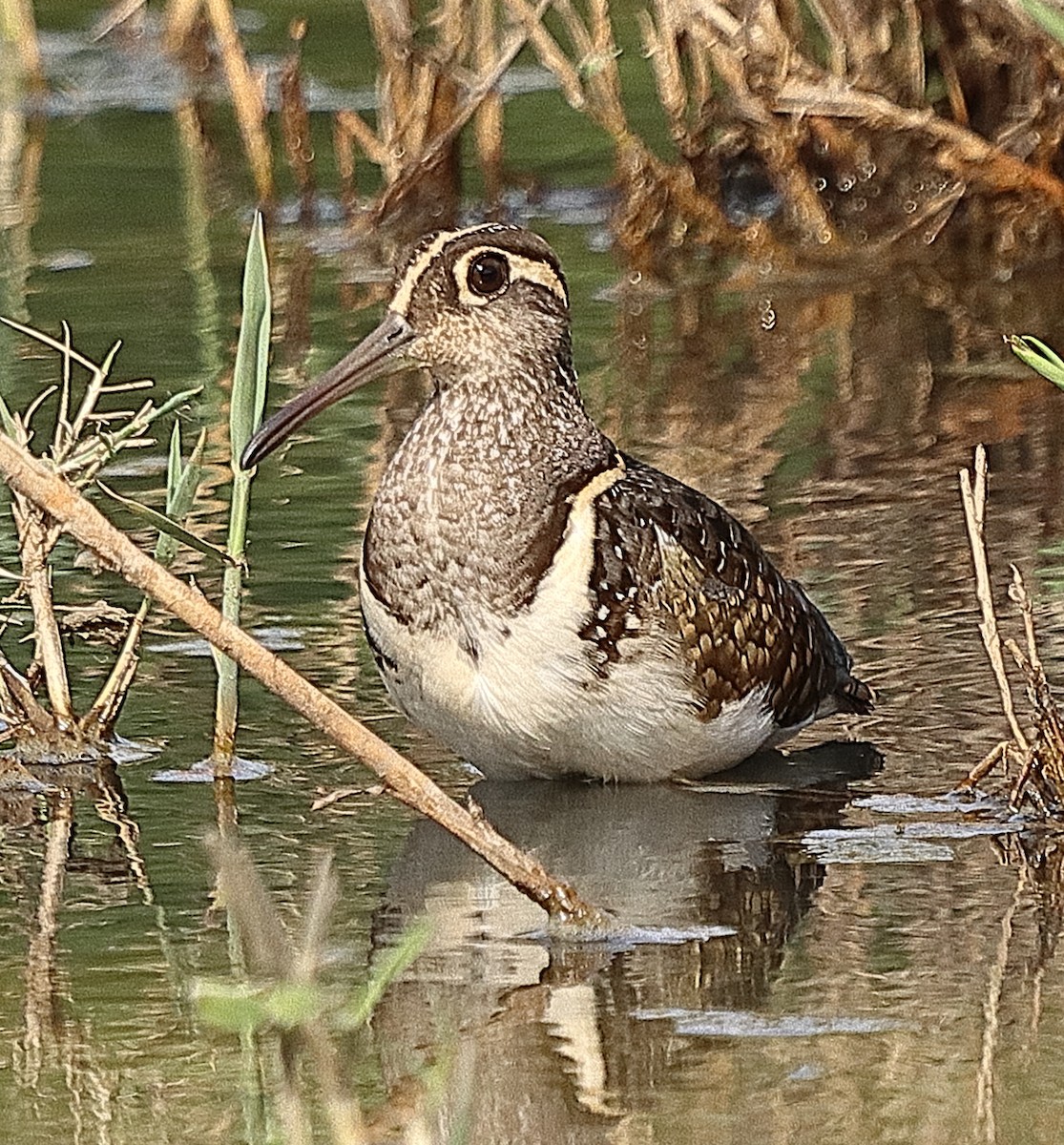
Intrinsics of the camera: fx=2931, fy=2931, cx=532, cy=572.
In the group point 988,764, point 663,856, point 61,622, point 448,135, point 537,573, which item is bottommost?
point 663,856

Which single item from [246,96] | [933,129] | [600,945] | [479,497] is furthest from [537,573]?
[246,96]

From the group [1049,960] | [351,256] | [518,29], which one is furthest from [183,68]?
[1049,960]

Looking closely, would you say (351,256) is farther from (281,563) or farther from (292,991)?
(292,991)

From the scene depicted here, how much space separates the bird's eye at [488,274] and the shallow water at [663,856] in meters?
0.93

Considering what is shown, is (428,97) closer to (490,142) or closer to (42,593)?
(490,142)

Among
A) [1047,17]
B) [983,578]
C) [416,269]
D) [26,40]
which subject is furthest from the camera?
[26,40]

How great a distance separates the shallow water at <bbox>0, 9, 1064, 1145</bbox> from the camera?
403 cm

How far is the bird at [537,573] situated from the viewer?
5.29m

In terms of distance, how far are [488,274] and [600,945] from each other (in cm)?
155

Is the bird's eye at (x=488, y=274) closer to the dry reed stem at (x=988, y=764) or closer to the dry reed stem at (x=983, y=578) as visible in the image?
the dry reed stem at (x=983, y=578)

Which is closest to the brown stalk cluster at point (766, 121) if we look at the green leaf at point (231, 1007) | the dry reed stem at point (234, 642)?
the dry reed stem at point (234, 642)

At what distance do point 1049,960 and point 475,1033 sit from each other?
0.91m

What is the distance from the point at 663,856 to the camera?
5.17 metres

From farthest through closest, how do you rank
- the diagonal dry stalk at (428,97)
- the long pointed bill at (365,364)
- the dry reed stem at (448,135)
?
1. the diagonal dry stalk at (428,97)
2. the dry reed stem at (448,135)
3. the long pointed bill at (365,364)
